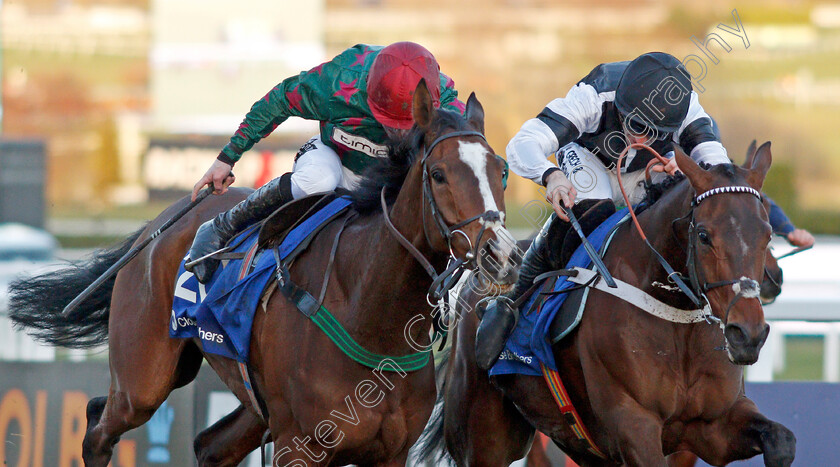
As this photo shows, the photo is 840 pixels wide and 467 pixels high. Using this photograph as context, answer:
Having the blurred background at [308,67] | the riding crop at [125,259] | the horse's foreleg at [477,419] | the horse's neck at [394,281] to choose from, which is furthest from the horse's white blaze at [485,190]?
the blurred background at [308,67]

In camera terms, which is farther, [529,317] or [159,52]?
[159,52]

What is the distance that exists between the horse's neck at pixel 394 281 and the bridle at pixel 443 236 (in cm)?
3

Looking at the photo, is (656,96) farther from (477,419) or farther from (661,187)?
(477,419)

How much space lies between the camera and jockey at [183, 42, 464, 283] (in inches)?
150

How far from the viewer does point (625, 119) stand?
13.4 ft

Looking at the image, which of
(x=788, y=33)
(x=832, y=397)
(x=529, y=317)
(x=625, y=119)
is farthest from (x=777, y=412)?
(x=788, y=33)

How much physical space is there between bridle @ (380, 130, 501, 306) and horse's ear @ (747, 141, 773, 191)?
897 millimetres

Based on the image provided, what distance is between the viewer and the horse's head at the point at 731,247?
3250 mm

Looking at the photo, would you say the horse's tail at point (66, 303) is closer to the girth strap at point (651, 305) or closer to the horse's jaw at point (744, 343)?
the girth strap at point (651, 305)

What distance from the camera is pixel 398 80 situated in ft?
12.2

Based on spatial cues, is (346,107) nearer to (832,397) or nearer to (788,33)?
(832,397)

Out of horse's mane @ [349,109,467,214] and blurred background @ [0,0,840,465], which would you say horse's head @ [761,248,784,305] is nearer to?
horse's mane @ [349,109,467,214]

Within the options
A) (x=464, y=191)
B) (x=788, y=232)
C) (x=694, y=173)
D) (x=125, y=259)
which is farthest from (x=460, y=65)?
(x=464, y=191)

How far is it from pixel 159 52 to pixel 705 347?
14.7m
